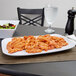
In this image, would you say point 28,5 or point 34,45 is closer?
point 34,45

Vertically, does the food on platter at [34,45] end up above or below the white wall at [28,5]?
below

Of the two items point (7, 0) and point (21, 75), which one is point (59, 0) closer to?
point (7, 0)

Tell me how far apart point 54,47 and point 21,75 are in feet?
0.73

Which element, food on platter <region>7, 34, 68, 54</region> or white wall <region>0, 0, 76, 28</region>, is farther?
white wall <region>0, 0, 76, 28</region>

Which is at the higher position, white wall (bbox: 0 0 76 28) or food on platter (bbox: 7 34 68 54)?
white wall (bbox: 0 0 76 28)

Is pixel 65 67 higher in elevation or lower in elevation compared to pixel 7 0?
lower

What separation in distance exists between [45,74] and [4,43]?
0.30 metres

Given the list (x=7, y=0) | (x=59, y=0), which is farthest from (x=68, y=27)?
(x=7, y=0)

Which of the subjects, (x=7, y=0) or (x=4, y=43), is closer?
(x=4, y=43)

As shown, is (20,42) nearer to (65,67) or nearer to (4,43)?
(4,43)

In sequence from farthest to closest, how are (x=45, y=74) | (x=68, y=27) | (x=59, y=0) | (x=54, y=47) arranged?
(x=59, y=0) < (x=68, y=27) < (x=54, y=47) < (x=45, y=74)

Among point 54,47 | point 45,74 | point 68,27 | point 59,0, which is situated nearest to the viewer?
point 45,74

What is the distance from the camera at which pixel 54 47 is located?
1.98 feet

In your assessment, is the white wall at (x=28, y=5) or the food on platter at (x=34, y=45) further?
the white wall at (x=28, y=5)
